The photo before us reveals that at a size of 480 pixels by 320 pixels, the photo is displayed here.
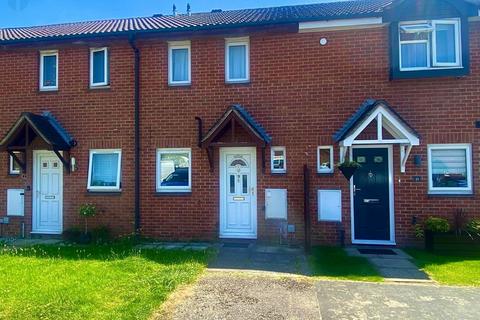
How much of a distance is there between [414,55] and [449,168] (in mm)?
2877

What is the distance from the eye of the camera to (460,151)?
8.59 m

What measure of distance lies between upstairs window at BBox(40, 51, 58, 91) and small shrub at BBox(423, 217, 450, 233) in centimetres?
1039

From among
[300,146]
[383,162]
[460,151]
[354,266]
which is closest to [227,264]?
[354,266]

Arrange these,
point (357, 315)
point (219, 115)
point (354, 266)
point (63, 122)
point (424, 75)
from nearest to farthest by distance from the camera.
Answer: point (357, 315)
point (354, 266)
point (424, 75)
point (219, 115)
point (63, 122)

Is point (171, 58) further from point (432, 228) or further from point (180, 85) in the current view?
point (432, 228)

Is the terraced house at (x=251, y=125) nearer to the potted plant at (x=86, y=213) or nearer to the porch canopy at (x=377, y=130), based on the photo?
the porch canopy at (x=377, y=130)

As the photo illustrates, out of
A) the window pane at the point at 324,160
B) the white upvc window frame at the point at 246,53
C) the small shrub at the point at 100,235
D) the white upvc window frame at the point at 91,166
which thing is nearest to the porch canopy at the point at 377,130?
the window pane at the point at 324,160

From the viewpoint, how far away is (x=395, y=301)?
5.19m

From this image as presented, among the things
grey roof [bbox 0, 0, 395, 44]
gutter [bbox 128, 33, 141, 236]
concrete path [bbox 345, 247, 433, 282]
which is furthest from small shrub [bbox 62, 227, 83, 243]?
concrete path [bbox 345, 247, 433, 282]

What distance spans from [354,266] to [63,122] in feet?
27.5

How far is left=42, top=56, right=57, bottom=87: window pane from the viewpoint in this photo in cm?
1025

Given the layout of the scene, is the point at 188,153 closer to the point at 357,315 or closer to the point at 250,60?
the point at 250,60

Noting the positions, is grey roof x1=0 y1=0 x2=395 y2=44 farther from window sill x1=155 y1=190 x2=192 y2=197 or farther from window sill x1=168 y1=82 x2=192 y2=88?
window sill x1=155 y1=190 x2=192 y2=197

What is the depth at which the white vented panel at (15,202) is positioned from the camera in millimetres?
10031
